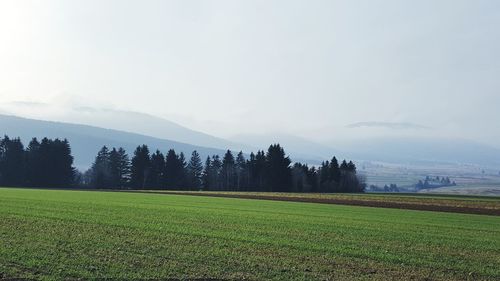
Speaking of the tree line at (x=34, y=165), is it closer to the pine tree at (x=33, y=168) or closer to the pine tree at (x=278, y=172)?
the pine tree at (x=33, y=168)

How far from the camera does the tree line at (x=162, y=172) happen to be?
362 feet

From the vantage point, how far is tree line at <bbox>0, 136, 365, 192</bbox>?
110312 millimetres

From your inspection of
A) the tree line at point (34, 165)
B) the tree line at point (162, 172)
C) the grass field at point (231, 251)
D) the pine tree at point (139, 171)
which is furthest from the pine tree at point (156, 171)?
the grass field at point (231, 251)

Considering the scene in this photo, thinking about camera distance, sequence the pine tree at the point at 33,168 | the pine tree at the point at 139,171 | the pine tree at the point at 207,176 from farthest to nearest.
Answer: the pine tree at the point at 207,176 → the pine tree at the point at 139,171 → the pine tree at the point at 33,168

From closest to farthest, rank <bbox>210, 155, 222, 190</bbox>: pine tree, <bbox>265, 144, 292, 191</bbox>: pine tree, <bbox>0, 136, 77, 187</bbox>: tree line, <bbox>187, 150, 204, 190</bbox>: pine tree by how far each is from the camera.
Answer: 1. <bbox>0, 136, 77, 187</bbox>: tree line
2. <bbox>265, 144, 292, 191</bbox>: pine tree
3. <bbox>187, 150, 204, 190</bbox>: pine tree
4. <bbox>210, 155, 222, 190</bbox>: pine tree

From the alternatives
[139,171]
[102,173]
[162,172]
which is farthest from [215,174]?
[102,173]

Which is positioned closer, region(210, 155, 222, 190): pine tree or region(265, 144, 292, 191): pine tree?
region(265, 144, 292, 191): pine tree

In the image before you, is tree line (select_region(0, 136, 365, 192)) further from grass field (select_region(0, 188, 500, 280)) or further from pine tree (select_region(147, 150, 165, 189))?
grass field (select_region(0, 188, 500, 280))

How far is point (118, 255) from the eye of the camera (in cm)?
1590

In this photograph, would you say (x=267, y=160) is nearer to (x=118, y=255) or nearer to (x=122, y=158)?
(x=122, y=158)

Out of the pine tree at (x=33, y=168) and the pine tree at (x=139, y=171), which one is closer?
the pine tree at (x=33, y=168)

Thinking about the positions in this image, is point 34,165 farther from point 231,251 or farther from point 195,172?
point 231,251

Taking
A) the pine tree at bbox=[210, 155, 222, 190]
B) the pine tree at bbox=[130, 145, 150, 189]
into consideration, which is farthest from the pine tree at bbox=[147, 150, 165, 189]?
the pine tree at bbox=[210, 155, 222, 190]

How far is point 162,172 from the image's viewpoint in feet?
390
